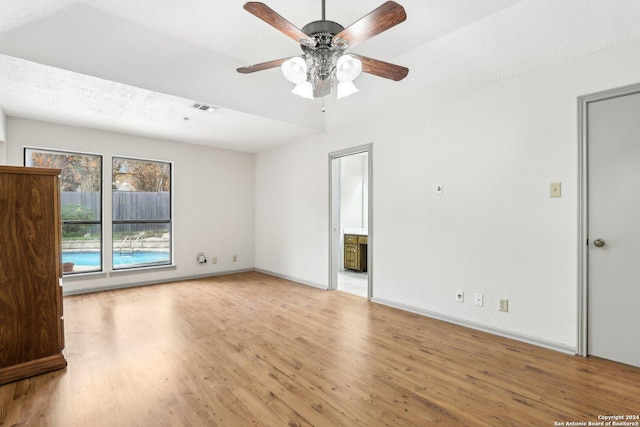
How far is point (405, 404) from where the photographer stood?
1.95 metres

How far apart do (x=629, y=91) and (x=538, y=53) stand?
2.39ft

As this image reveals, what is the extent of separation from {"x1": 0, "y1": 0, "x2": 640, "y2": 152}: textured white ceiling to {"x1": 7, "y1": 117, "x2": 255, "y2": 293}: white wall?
0.47 m

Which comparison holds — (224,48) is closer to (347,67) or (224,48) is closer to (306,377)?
(347,67)

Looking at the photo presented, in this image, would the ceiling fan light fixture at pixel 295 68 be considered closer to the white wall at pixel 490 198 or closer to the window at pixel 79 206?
the white wall at pixel 490 198

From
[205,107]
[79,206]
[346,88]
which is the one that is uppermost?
[205,107]

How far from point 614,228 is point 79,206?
21.0 ft

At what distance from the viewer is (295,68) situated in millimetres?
2111

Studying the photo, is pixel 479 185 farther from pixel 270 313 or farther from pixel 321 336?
pixel 270 313

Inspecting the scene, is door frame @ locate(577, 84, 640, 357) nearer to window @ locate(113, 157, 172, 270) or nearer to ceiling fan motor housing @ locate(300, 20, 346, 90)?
ceiling fan motor housing @ locate(300, 20, 346, 90)

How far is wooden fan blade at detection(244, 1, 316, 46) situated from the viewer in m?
1.67

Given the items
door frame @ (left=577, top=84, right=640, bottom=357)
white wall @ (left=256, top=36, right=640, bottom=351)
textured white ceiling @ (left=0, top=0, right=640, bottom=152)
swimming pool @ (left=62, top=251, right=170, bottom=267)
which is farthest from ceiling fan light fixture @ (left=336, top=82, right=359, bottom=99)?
swimming pool @ (left=62, top=251, right=170, bottom=267)

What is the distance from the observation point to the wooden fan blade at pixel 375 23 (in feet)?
5.43

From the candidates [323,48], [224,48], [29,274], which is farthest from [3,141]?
[323,48]

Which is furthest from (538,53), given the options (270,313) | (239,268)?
(239,268)
